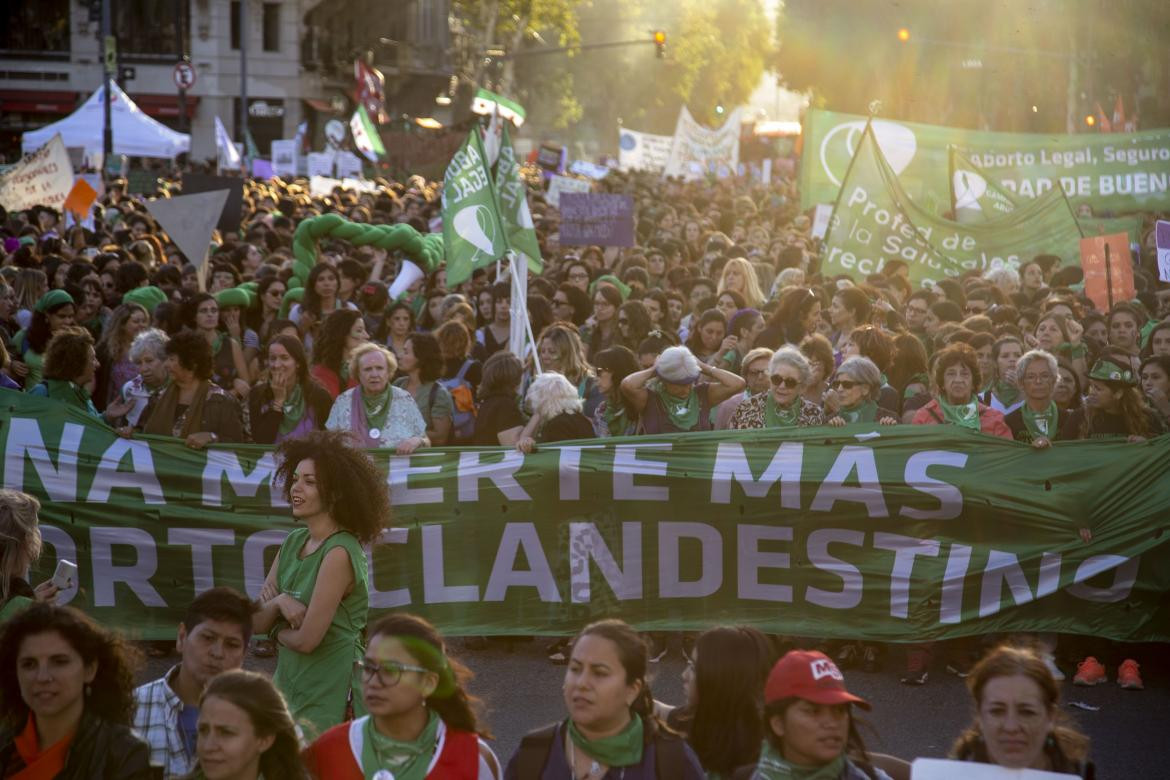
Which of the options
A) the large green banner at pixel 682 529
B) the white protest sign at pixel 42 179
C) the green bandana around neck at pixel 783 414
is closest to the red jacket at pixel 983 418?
the large green banner at pixel 682 529

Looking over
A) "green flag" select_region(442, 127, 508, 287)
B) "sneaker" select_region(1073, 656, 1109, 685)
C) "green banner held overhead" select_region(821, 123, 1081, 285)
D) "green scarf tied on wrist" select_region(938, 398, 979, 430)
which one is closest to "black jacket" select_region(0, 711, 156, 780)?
"sneaker" select_region(1073, 656, 1109, 685)

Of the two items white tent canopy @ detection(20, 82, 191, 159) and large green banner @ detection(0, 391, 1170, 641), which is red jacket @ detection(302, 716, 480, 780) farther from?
white tent canopy @ detection(20, 82, 191, 159)

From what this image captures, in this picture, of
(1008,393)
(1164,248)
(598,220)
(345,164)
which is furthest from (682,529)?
(345,164)

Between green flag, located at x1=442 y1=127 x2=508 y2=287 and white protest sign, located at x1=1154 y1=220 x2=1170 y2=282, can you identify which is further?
white protest sign, located at x1=1154 y1=220 x2=1170 y2=282

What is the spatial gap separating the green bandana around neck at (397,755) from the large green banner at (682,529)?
384 centimetres

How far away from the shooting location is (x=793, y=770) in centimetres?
404

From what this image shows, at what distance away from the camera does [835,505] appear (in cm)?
789

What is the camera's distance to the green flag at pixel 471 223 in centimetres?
1180

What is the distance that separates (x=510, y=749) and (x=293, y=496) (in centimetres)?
201

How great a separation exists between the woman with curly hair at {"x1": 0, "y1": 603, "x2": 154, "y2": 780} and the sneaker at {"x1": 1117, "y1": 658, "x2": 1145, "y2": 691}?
200 inches

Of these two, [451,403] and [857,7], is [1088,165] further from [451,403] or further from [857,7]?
[857,7]

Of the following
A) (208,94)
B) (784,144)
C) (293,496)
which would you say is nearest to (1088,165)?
(293,496)

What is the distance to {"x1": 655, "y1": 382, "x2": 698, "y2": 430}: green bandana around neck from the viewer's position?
29.0 ft

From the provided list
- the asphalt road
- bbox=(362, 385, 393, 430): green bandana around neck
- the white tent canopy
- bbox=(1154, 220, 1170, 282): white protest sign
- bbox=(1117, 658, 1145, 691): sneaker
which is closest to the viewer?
the asphalt road
